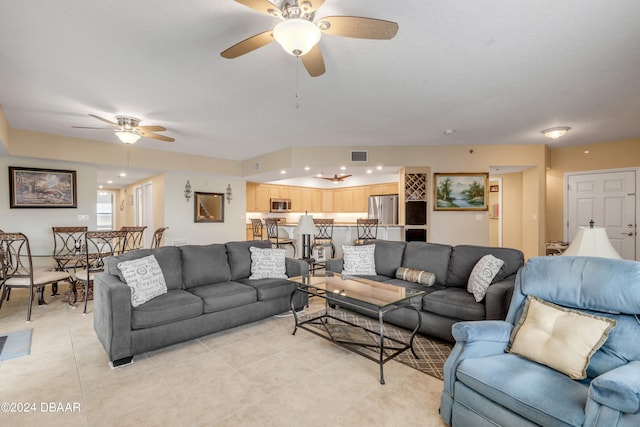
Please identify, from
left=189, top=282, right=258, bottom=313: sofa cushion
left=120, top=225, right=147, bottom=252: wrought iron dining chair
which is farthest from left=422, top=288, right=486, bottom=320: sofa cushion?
left=120, top=225, right=147, bottom=252: wrought iron dining chair

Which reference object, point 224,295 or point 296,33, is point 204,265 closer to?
point 224,295

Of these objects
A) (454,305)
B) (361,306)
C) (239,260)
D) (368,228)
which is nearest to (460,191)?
(368,228)

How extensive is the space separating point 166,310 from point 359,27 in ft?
9.18

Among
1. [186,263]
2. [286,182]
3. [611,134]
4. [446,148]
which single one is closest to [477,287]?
[186,263]

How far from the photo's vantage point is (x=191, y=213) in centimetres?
714

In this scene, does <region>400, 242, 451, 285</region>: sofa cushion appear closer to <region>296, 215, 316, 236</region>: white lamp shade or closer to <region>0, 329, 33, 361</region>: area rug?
<region>296, 215, 316, 236</region>: white lamp shade

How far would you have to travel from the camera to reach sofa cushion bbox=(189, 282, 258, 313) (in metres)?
3.01

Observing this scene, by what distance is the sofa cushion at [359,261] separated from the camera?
3844mm

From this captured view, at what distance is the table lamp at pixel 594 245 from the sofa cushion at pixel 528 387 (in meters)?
1.03

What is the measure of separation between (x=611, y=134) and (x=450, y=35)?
498 centimetres

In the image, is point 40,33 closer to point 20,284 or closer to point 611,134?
point 20,284

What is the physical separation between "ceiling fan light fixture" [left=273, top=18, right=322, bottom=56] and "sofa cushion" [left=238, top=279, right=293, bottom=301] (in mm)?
2512

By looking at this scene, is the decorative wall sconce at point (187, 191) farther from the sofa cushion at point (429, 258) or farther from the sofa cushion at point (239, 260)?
the sofa cushion at point (429, 258)

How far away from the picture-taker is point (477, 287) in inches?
110
